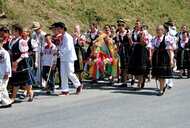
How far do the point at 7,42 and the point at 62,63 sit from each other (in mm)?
1565

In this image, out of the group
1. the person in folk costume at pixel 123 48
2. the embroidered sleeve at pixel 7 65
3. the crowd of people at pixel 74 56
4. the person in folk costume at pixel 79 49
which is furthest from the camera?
the person in folk costume at pixel 123 48

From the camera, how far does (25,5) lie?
17.5m

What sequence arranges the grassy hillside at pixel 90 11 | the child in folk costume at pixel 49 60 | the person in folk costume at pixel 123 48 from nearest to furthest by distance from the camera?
the child in folk costume at pixel 49 60 < the person in folk costume at pixel 123 48 < the grassy hillside at pixel 90 11

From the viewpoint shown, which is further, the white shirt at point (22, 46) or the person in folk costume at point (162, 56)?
the person in folk costume at point (162, 56)

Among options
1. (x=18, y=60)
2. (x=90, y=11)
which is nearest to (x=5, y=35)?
(x=18, y=60)

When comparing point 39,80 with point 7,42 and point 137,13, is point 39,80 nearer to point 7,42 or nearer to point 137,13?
point 7,42

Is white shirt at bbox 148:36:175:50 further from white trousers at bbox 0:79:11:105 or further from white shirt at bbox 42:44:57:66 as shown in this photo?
white trousers at bbox 0:79:11:105

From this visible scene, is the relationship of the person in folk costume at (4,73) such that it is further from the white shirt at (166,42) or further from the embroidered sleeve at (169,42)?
the embroidered sleeve at (169,42)

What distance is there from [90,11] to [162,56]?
1139 centimetres

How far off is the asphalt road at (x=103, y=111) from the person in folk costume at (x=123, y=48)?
4.21ft

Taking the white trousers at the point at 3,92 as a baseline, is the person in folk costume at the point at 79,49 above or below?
above

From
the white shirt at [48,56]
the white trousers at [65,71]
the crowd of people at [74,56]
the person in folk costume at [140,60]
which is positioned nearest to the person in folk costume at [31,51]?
the crowd of people at [74,56]

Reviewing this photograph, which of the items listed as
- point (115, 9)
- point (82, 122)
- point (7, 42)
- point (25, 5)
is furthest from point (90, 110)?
point (115, 9)

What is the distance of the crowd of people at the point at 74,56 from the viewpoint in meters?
8.65
